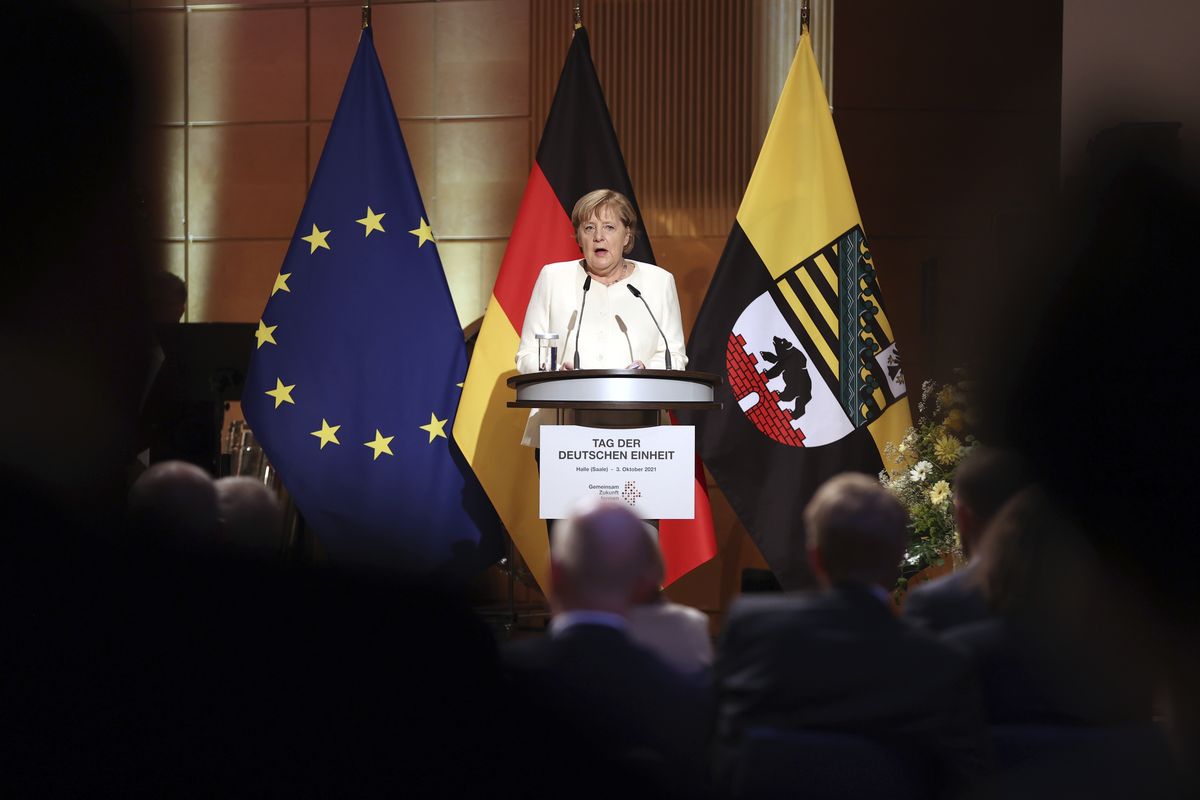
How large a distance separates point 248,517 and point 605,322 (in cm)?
216

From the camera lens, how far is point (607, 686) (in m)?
1.99

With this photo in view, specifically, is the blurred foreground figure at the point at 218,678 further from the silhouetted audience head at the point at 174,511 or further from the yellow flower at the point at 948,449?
the yellow flower at the point at 948,449

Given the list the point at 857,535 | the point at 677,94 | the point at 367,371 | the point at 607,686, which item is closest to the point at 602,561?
the point at 607,686

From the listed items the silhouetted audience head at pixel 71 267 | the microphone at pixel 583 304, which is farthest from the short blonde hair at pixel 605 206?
the silhouetted audience head at pixel 71 267

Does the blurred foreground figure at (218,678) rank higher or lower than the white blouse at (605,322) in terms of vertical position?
lower

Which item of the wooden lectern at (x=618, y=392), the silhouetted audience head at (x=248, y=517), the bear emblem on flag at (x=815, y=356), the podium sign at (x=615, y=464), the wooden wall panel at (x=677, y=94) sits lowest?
the silhouetted audience head at (x=248, y=517)

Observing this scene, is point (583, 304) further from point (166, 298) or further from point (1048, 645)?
point (1048, 645)

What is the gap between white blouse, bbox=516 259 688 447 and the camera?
4.43 meters

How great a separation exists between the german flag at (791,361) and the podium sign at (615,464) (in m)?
1.18

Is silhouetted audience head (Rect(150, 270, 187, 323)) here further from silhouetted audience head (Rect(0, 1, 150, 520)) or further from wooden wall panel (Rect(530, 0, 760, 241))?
wooden wall panel (Rect(530, 0, 760, 241))

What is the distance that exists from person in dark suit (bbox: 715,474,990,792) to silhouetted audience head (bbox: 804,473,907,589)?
0.04 metres

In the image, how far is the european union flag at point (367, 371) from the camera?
5.16 metres

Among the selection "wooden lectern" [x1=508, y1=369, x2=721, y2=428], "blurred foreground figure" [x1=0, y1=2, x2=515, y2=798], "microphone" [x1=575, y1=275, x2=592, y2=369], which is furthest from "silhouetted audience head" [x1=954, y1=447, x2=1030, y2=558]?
"microphone" [x1=575, y1=275, x2=592, y2=369]

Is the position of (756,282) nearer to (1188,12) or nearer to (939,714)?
(1188,12)
